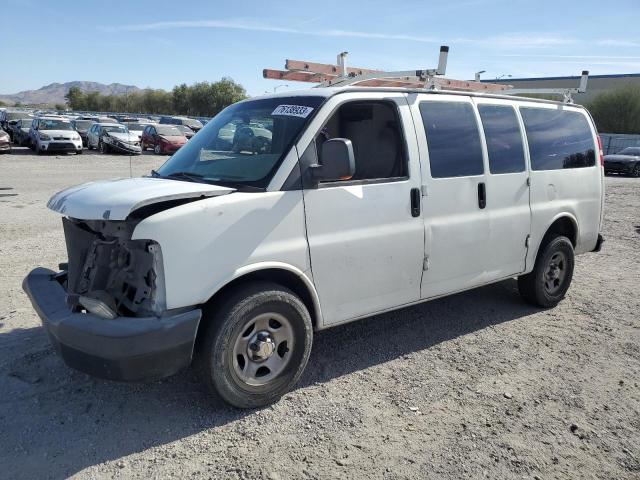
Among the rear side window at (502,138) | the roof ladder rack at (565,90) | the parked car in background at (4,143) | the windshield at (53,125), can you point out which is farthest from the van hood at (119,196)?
the windshield at (53,125)

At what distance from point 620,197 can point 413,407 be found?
1587 centimetres

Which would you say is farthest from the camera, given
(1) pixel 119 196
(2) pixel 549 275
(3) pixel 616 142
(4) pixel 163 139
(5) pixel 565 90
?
(3) pixel 616 142

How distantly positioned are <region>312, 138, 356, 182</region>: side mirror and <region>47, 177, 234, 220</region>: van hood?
0.66 metres

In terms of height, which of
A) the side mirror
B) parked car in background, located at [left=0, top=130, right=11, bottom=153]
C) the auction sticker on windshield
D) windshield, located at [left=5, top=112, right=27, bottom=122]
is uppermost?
windshield, located at [left=5, top=112, right=27, bottom=122]

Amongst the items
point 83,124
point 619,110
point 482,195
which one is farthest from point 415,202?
Result: point 619,110

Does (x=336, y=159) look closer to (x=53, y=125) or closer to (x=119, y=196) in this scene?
(x=119, y=196)

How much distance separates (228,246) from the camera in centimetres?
321

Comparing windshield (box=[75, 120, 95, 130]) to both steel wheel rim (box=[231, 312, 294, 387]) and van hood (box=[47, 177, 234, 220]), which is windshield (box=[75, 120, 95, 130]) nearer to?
van hood (box=[47, 177, 234, 220])

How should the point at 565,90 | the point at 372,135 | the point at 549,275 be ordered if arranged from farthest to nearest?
the point at 565,90
the point at 549,275
the point at 372,135

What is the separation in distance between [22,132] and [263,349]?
3191 cm

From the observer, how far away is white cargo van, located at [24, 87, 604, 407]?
3057 millimetres

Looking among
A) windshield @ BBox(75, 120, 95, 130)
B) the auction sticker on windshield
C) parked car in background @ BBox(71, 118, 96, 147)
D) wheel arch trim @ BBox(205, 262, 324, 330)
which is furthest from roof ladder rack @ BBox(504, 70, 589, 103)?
windshield @ BBox(75, 120, 95, 130)

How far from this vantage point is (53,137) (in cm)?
2484

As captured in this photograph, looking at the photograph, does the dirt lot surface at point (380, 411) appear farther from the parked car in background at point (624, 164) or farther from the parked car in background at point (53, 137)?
the parked car in background at point (624, 164)
